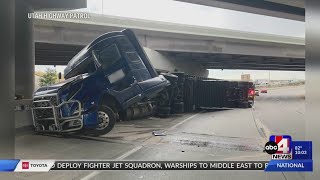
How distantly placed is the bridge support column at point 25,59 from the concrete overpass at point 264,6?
1.28m

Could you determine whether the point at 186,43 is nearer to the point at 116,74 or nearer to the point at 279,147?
the point at 116,74

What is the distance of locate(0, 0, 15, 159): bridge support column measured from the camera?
2.19 m

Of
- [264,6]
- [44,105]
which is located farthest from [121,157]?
[264,6]

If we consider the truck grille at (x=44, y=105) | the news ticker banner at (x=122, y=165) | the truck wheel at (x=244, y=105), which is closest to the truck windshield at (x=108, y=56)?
the truck grille at (x=44, y=105)

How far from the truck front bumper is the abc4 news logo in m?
1.46

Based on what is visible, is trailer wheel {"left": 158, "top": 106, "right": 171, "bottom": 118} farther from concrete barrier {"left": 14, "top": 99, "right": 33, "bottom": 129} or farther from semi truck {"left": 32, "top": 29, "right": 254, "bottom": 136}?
concrete barrier {"left": 14, "top": 99, "right": 33, "bottom": 129}

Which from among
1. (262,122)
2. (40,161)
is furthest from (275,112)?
(40,161)

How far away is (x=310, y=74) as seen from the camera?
2.13 meters

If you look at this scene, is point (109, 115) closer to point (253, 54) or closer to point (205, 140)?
point (205, 140)

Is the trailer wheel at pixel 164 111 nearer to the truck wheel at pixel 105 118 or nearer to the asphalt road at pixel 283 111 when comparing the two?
the truck wheel at pixel 105 118

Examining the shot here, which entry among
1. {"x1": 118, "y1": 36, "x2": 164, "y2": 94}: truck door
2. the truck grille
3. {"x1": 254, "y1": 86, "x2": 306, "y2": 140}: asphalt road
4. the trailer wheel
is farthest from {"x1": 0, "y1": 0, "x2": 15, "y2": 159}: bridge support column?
{"x1": 254, "y1": 86, "x2": 306, "y2": 140}: asphalt road

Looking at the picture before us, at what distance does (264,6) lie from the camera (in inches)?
93.6

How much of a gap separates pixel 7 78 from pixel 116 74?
33.0 inches

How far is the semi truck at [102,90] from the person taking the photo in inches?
87.8
